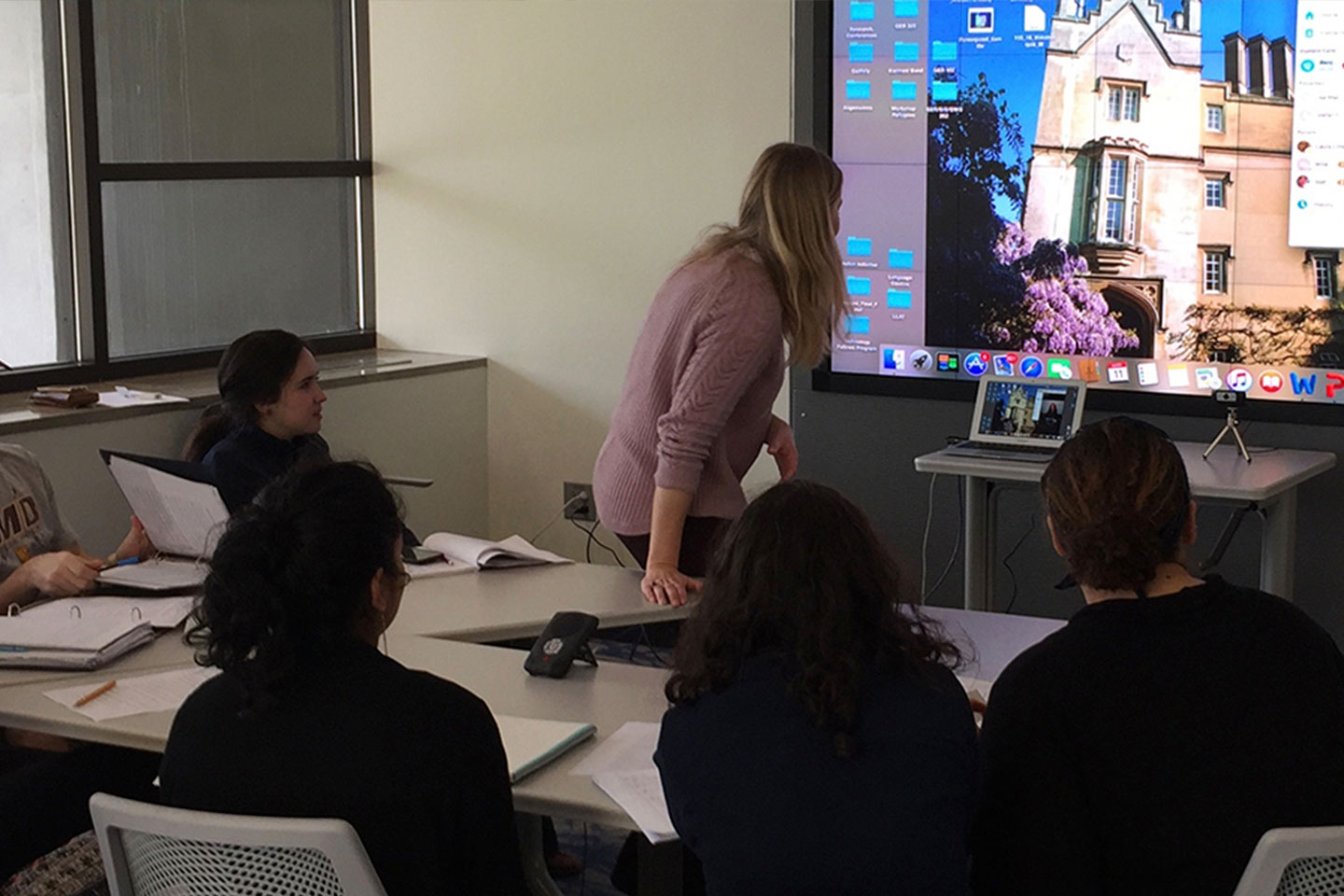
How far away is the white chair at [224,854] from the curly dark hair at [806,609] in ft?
1.35

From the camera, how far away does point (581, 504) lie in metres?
5.60

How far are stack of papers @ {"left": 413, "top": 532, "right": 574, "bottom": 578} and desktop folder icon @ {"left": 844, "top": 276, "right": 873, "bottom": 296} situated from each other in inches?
72.8

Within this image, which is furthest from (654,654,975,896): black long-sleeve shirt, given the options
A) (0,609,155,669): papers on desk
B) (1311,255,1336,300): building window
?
(1311,255,1336,300): building window

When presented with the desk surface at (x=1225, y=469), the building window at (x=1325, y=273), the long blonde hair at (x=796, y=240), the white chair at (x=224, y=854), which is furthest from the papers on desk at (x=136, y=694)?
the building window at (x=1325, y=273)

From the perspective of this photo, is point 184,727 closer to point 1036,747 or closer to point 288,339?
point 1036,747

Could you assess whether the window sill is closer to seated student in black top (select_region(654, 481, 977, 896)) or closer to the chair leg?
the chair leg

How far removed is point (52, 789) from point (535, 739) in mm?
930

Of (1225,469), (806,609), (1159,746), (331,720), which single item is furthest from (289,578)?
(1225,469)

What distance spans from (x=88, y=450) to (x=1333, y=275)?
11.1ft

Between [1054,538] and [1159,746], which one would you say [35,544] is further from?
[1159,746]

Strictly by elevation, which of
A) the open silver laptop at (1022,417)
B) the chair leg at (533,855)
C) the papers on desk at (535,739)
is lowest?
the chair leg at (533,855)

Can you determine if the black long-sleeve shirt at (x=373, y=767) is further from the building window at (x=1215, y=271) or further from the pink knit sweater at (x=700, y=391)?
the building window at (x=1215, y=271)

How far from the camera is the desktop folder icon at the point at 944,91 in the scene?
4.69 metres

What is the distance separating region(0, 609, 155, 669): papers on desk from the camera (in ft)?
8.49
